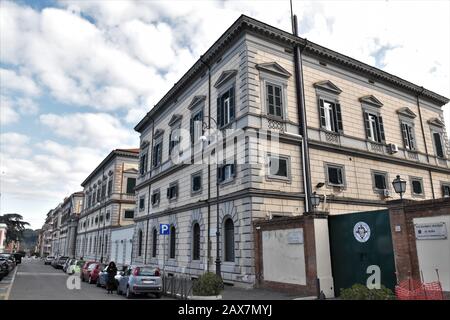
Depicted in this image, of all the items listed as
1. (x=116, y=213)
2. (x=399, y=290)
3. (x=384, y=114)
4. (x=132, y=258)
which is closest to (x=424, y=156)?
(x=384, y=114)

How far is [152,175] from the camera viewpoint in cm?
3200

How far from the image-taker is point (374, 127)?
82.5 ft

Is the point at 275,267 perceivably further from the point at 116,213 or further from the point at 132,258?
the point at 116,213

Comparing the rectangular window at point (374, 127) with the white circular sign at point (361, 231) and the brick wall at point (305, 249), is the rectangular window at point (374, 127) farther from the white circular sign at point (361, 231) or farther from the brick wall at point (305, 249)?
the white circular sign at point (361, 231)

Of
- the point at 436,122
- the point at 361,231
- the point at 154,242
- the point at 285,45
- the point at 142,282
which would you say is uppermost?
the point at 285,45

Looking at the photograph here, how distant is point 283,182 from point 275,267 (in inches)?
197

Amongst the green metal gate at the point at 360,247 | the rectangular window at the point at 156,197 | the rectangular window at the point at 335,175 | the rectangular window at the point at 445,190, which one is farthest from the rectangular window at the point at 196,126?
the rectangular window at the point at 445,190

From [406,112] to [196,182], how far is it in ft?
55.3

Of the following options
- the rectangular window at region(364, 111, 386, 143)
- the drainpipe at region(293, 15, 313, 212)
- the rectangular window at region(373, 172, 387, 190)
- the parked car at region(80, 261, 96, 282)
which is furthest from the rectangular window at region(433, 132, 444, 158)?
the parked car at region(80, 261, 96, 282)

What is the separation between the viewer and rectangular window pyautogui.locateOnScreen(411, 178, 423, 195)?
83.3 ft

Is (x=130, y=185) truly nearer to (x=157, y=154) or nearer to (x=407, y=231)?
(x=157, y=154)

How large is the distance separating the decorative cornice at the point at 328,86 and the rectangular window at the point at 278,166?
5.89 meters

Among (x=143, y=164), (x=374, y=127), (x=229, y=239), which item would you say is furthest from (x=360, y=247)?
(x=143, y=164)

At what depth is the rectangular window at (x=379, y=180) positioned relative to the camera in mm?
23545
